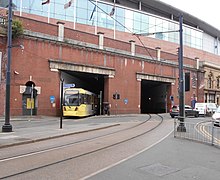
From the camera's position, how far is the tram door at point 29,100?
2925 centimetres

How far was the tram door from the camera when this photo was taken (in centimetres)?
2925

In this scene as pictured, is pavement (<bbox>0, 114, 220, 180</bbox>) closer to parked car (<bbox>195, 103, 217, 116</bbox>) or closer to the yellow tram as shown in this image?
the yellow tram

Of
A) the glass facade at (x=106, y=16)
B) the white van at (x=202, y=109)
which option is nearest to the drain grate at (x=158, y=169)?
the white van at (x=202, y=109)

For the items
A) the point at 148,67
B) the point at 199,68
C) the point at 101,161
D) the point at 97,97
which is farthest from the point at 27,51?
the point at 199,68

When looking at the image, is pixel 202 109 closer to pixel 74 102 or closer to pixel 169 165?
pixel 74 102

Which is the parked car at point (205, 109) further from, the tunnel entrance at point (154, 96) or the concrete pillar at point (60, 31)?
the concrete pillar at point (60, 31)

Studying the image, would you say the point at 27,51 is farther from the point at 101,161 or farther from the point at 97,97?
the point at 101,161

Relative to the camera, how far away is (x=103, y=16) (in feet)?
174

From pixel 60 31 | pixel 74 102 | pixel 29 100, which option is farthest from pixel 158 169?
pixel 60 31

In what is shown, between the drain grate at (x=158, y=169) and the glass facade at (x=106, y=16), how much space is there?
35.1 m

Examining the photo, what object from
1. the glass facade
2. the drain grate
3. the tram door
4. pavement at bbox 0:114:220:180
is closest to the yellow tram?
the tram door

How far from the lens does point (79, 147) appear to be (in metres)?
11.2

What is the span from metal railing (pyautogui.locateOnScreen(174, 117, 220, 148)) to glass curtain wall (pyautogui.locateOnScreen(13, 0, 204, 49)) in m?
29.2

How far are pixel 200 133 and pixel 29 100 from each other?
20.3 meters
